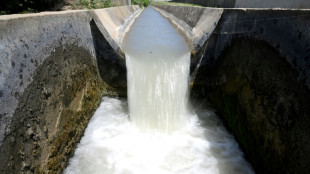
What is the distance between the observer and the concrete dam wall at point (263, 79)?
266 centimetres

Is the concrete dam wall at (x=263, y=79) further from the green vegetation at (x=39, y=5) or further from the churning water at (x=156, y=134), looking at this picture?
the green vegetation at (x=39, y=5)

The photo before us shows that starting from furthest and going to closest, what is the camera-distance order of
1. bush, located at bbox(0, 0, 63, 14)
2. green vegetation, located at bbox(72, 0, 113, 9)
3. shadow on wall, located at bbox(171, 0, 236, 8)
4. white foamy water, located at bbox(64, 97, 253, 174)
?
shadow on wall, located at bbox(171, 0, 236, 8) → green vegetation, located at bbox(72, 0, 113, 9) → bush, located at bbox(0, 0, 63, 14) → white foamy water, located at bbox(64, 97, 253, 174)

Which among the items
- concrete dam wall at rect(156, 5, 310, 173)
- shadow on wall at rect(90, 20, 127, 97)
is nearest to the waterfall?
shadow on wall at rect(90, 20, 127, 97)

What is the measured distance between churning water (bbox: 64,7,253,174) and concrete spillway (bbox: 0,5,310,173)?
30 centimetres

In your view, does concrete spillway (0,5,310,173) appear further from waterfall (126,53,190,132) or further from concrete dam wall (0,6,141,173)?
waterfall (126,53,190,132)

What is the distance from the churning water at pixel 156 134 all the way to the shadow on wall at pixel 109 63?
0.32 m

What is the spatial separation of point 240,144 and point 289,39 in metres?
2.31

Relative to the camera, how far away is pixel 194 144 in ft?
14.3

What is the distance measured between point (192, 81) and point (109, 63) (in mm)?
2348

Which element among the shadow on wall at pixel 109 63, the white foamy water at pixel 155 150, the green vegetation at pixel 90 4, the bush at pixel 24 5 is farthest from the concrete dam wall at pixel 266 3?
the bush at pixel 24 5

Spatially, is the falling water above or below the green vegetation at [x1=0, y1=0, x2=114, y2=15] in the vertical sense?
below

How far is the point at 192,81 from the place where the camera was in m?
5.51

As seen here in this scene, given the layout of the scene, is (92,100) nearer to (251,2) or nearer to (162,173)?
(162,173)

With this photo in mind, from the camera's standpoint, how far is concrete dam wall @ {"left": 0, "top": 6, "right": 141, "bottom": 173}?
91.0 inches
